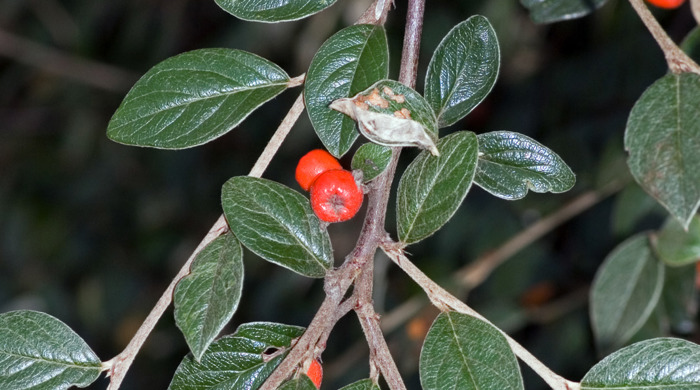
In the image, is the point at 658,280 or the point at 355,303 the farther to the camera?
the point at 658,280

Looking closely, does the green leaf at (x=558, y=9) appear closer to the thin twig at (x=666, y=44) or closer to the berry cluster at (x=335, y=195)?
the thin twig at (x=666, y=44)

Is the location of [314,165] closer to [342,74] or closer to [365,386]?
[342,74]

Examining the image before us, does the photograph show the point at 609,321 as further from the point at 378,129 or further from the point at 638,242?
the point at 378,129

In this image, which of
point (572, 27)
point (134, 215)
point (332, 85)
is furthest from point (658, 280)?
point (134, 215)

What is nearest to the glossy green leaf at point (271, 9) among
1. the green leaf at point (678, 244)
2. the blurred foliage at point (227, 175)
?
the green leaf at point (678, 244)

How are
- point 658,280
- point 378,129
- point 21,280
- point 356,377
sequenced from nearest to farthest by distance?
point 378,129 → point 658,280 → point 356,377 → point 21,280

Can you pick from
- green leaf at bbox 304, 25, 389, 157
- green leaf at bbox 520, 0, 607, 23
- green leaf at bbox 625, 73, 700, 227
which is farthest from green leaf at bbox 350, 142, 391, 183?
green leaf at bbox 520, 0, 607, 23

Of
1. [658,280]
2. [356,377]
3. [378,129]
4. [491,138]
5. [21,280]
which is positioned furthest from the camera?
[21,280]
